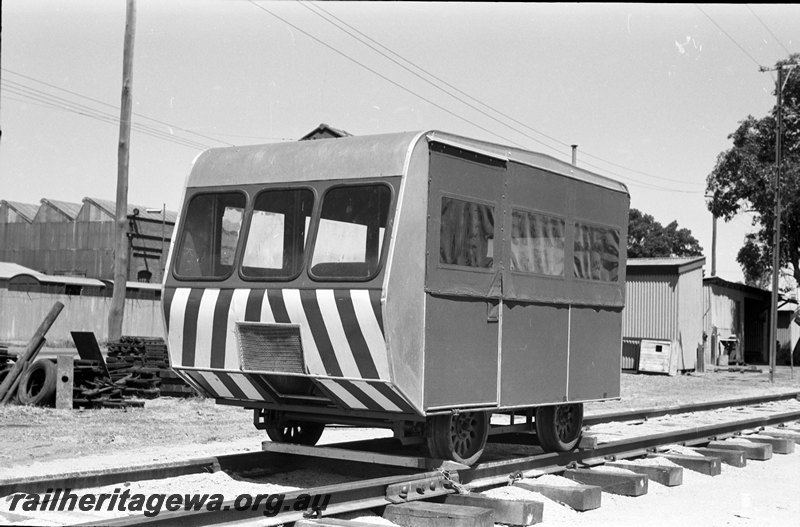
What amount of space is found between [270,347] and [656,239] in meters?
87.1

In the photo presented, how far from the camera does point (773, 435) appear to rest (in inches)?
573

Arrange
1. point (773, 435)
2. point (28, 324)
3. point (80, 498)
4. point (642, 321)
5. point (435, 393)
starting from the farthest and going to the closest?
point (28, 324) → point (642, 321) → point (773, 435) → point (435, 393) → point (80, 498)

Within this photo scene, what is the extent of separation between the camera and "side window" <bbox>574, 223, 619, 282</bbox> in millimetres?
10500

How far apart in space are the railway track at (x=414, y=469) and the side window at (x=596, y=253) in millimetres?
1881

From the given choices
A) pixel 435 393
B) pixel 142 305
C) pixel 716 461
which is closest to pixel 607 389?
pixel 716 461

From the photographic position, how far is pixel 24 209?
70625 mm

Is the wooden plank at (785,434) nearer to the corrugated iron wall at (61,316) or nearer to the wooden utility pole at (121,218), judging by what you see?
the wooden utility pole at (121,218)

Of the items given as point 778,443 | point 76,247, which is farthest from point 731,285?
point 76,247

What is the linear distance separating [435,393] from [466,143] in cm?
223

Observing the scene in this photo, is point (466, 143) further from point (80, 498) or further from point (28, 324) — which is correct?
point (28, 324)

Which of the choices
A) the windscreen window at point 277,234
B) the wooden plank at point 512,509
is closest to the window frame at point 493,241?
the windscreen window at point 277,234

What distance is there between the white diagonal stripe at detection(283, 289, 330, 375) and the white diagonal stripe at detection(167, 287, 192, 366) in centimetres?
117

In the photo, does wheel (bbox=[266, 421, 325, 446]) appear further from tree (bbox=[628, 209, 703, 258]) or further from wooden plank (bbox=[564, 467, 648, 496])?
tree (bbox=[628, 209, 703, 258])

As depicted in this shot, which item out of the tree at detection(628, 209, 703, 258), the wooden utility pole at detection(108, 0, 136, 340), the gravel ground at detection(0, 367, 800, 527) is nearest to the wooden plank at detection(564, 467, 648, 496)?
the gravel ground at detection(0, 367, 800, 527)
